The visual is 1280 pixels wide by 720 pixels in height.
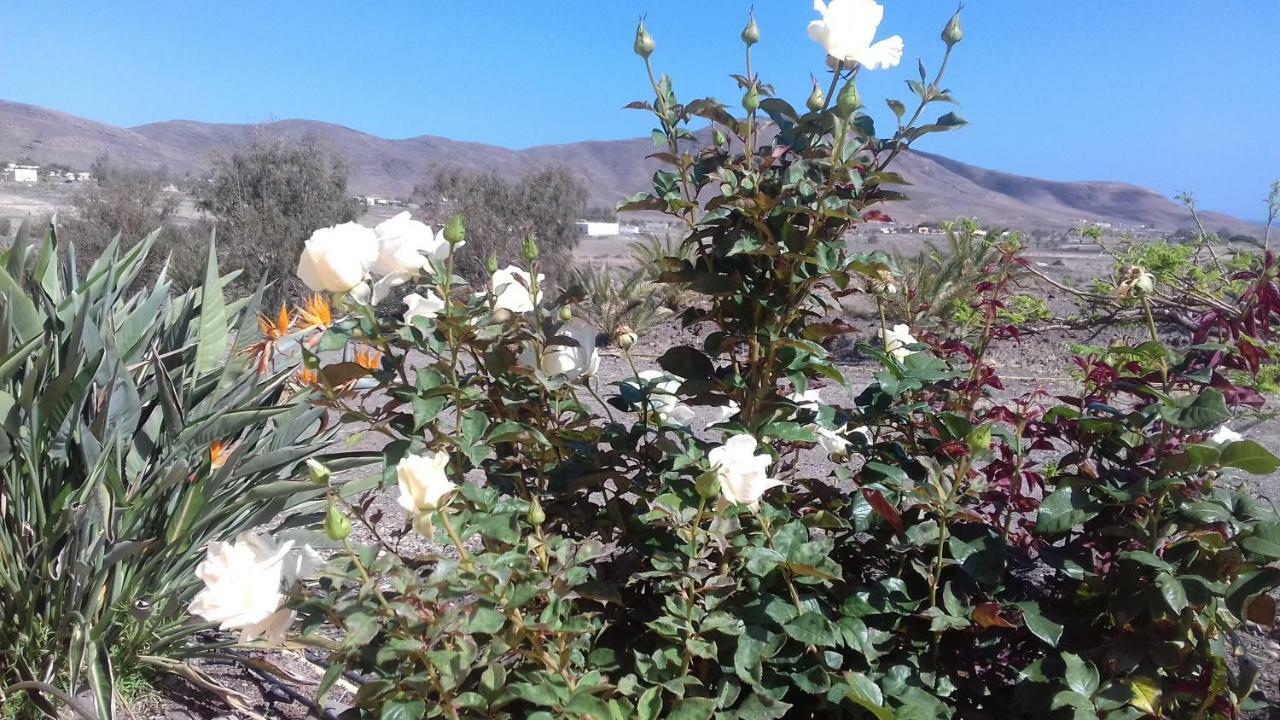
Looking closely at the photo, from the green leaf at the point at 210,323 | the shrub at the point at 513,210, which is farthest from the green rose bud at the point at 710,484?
the shrub at the point at 513,210

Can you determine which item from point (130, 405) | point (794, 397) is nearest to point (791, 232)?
point (794, 397)

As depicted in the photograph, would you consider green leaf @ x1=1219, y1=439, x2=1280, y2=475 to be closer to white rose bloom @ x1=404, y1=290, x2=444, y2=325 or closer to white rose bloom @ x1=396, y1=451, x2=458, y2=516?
white rose bloom @ x1=396, y1=451, x2=458, y2=516

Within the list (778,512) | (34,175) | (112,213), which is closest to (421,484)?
(778,512)

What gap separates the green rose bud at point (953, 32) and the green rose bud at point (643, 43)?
1.47ft

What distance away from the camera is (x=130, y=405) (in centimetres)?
175

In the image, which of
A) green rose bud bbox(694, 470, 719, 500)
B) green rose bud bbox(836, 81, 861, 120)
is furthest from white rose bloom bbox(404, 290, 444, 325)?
green rose bud bbox(836, 81, 861, 120)

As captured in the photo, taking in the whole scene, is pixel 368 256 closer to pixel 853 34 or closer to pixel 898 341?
pixel 853 34

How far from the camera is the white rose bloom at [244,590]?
39.1 inches

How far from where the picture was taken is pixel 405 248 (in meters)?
1.27

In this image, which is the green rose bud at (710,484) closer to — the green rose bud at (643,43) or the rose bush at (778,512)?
the rose bush at (778,512)

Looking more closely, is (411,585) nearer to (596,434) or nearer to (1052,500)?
(596,434)

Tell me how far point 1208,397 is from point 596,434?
0.85 meters

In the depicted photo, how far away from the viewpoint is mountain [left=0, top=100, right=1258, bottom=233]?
125ft

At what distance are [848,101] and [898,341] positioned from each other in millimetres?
585
